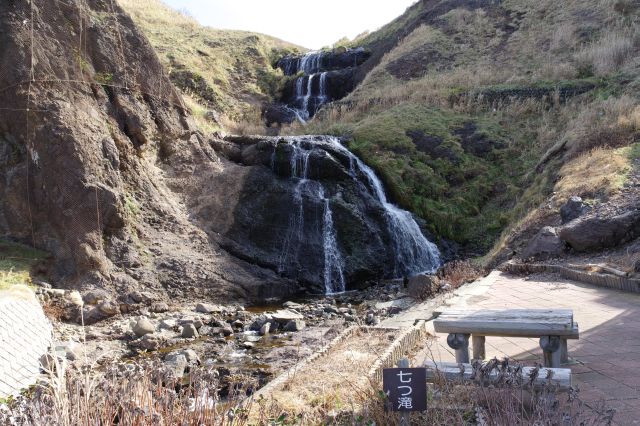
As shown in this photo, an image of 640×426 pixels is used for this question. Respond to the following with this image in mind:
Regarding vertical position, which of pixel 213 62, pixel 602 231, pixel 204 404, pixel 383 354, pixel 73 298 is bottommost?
pixel 73 298

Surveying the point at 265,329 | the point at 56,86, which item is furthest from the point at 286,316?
the point at 56,86

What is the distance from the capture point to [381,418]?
316cm

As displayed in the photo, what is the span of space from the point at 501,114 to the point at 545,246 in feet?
36.7

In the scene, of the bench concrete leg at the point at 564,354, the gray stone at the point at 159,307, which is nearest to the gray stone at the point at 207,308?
the gray stone at the point at 159,307

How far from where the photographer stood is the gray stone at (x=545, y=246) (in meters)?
10.7

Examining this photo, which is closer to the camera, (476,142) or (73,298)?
(73,298)

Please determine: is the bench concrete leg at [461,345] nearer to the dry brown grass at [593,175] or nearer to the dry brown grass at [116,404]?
the dry brown grass at [116,404]

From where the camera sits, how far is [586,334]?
5.41 m

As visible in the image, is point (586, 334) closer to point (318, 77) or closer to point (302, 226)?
point (302, 226)

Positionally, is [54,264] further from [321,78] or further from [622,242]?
[321,78]

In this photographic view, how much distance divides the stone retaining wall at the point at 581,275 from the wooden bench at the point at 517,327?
3.97 metres

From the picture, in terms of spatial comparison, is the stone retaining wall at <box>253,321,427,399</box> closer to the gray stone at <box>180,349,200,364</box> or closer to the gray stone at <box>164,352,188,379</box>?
the gray stone at <box>164,352,188,379</box>

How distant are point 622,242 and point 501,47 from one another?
67.4 ft

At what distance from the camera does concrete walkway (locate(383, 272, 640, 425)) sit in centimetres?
377
